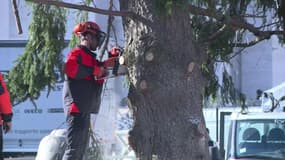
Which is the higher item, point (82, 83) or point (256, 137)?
point (82, 83)

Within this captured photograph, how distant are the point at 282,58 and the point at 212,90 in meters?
14.6

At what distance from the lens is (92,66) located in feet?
18.9

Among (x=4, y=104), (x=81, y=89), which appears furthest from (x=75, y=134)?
(x=4, y=104)

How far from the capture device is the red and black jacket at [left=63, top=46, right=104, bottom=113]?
227 inches

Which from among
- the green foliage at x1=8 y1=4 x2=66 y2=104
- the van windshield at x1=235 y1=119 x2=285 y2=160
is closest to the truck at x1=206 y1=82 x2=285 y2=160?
the van windshield at x1=235 y1=119 x2=285 y2=160

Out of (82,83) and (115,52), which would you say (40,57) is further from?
(115,52)

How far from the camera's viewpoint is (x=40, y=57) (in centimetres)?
730

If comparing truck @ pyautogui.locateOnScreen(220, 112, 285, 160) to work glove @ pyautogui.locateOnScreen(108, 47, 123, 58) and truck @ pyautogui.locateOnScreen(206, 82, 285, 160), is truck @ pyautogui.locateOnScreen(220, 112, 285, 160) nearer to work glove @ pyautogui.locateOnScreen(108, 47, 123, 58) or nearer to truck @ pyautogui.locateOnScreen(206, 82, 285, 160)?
truck @ pyautogui.locateOnScreen(206, 82, 285, 160)

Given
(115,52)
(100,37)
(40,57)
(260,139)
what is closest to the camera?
(115,52)

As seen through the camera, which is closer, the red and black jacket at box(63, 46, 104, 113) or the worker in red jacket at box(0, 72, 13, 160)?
the red and black jacket at box(63, 46, 104, 113)

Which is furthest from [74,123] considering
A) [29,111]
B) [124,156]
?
[29,111]

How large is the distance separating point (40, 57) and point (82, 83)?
4.99 ft

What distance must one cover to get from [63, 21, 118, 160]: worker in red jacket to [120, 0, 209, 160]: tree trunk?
109cm

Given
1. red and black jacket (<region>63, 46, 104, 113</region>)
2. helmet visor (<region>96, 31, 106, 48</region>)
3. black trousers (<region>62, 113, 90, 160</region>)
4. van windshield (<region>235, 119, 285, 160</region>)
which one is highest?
helmet visor (<region>96, 31, 106, 48</region>)
